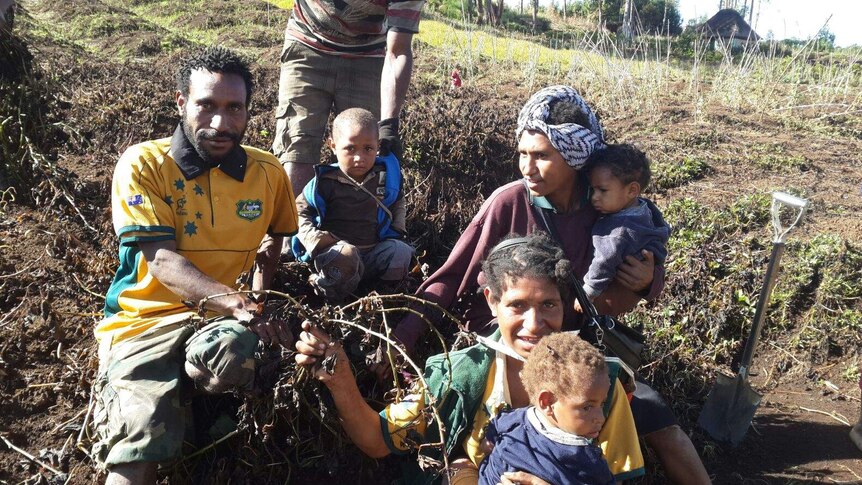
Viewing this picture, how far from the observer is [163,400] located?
2336mm

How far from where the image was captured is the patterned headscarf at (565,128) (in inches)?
106

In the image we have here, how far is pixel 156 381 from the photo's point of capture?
2.37m

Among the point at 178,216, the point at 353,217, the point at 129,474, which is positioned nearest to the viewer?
the point at 129,474

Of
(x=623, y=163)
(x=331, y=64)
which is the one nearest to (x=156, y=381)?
(x=623, y=163)

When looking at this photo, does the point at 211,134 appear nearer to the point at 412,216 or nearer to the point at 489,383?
the point at 489,383

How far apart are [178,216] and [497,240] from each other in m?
1.24

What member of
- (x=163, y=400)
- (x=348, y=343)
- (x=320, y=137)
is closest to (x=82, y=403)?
(x=163, y=400)

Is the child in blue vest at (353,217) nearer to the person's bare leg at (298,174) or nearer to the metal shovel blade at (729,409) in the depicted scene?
the person's bare leg at (298,174)

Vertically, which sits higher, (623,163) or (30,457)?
(623,163)

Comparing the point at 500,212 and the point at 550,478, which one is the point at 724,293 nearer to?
the point at 500,212

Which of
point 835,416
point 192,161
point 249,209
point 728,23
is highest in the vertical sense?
point 728,23

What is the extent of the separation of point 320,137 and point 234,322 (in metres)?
1.97

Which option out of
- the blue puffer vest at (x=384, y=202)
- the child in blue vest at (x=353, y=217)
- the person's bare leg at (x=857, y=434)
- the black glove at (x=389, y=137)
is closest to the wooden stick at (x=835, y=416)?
the person's bare leg at (x=857, y=434)

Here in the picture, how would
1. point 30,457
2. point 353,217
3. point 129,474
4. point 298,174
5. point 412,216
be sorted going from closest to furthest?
point 129,474, point 30,457, point 353,217, point 298,174, point 412,216
